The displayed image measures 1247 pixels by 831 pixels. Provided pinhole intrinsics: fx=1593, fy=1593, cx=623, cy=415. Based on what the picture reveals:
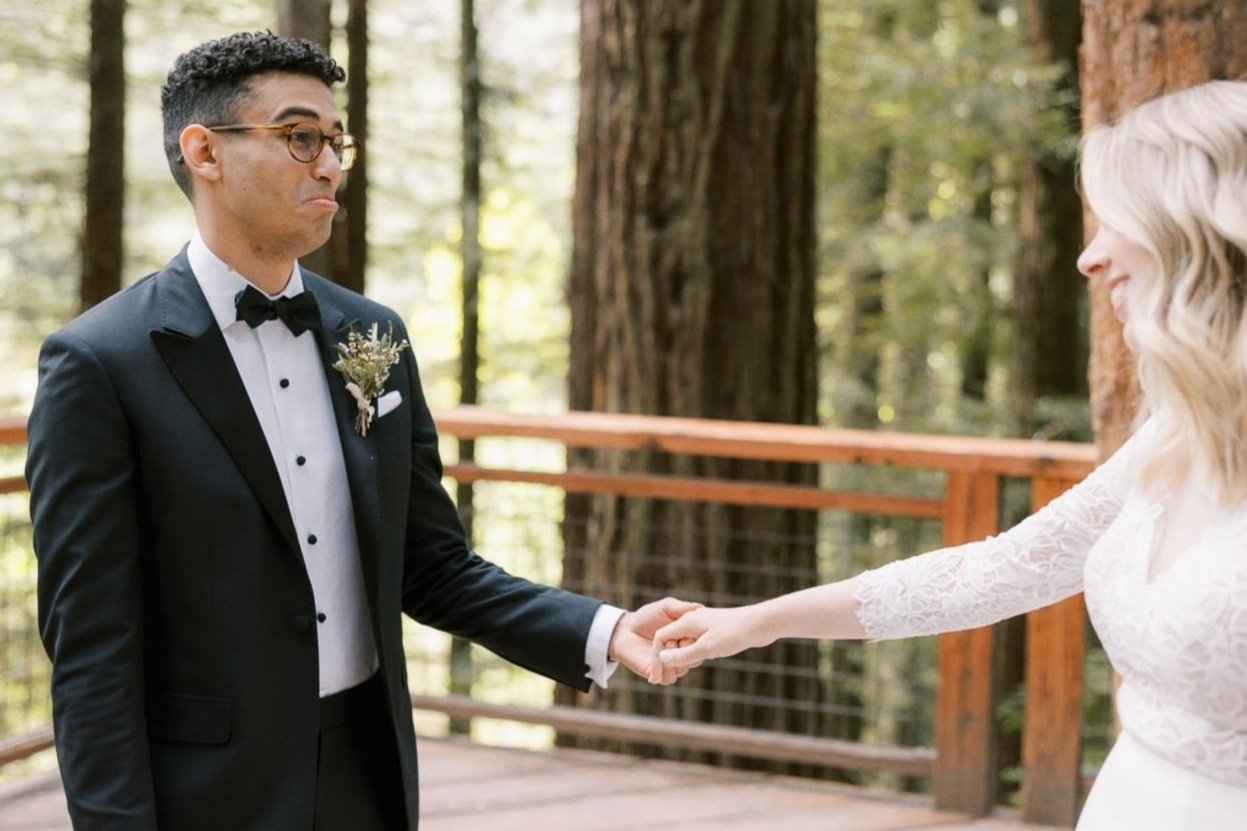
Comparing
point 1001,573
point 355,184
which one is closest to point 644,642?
point 1001,573

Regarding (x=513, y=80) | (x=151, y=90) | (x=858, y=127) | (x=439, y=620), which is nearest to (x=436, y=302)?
(x=513, y=80)

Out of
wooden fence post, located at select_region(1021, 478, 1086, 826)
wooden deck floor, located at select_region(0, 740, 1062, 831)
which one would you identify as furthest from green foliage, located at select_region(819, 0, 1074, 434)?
wooden deck floor, located at select_region(0, 740, 1062, 831)

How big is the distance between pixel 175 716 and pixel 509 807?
261cm

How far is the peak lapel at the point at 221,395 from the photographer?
2.19 metres

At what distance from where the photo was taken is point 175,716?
2191 millimetres

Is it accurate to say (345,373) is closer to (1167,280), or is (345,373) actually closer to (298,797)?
(298,797)

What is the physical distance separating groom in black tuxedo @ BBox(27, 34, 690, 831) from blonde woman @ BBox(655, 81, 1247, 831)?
1.03 m

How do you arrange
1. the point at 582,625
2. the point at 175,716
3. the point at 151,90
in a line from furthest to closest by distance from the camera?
the point at 151,90 → the point at 582,625 → the point at 175,716

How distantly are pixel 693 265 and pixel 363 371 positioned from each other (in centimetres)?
334

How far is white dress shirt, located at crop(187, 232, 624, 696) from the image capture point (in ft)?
7.47

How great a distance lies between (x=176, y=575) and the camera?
7.12ft

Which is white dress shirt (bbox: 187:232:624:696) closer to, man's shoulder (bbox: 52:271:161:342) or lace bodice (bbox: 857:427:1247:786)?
man's shoulder (bbox: 52:271:161:342)

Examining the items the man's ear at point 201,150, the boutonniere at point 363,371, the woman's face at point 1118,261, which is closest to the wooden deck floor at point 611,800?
the boutonniere at point 363,371

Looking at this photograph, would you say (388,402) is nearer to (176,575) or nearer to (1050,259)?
(176,575)
